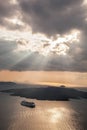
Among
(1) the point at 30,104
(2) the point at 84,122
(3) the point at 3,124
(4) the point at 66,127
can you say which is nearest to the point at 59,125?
(4) the point at 66,127

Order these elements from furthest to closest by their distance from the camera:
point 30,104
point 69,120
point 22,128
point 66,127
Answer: point 30,104
point 69,120
point 66,127
point 22,128

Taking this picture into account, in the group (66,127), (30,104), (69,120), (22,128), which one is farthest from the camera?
(30,104)

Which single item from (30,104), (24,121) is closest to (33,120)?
(24,121)

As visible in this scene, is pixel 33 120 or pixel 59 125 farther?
pixel 33 120

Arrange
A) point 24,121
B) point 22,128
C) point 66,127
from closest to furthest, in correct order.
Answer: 1. point 22,128
2. point 66,127
3. point 24,121

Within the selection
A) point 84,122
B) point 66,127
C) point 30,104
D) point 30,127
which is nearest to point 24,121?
point 30,127

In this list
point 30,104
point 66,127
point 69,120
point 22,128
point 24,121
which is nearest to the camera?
point 22,128

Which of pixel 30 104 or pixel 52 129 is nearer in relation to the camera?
pixel 52 129

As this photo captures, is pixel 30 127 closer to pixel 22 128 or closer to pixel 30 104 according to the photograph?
pixel 22 128

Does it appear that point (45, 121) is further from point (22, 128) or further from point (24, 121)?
point (22, 128)
